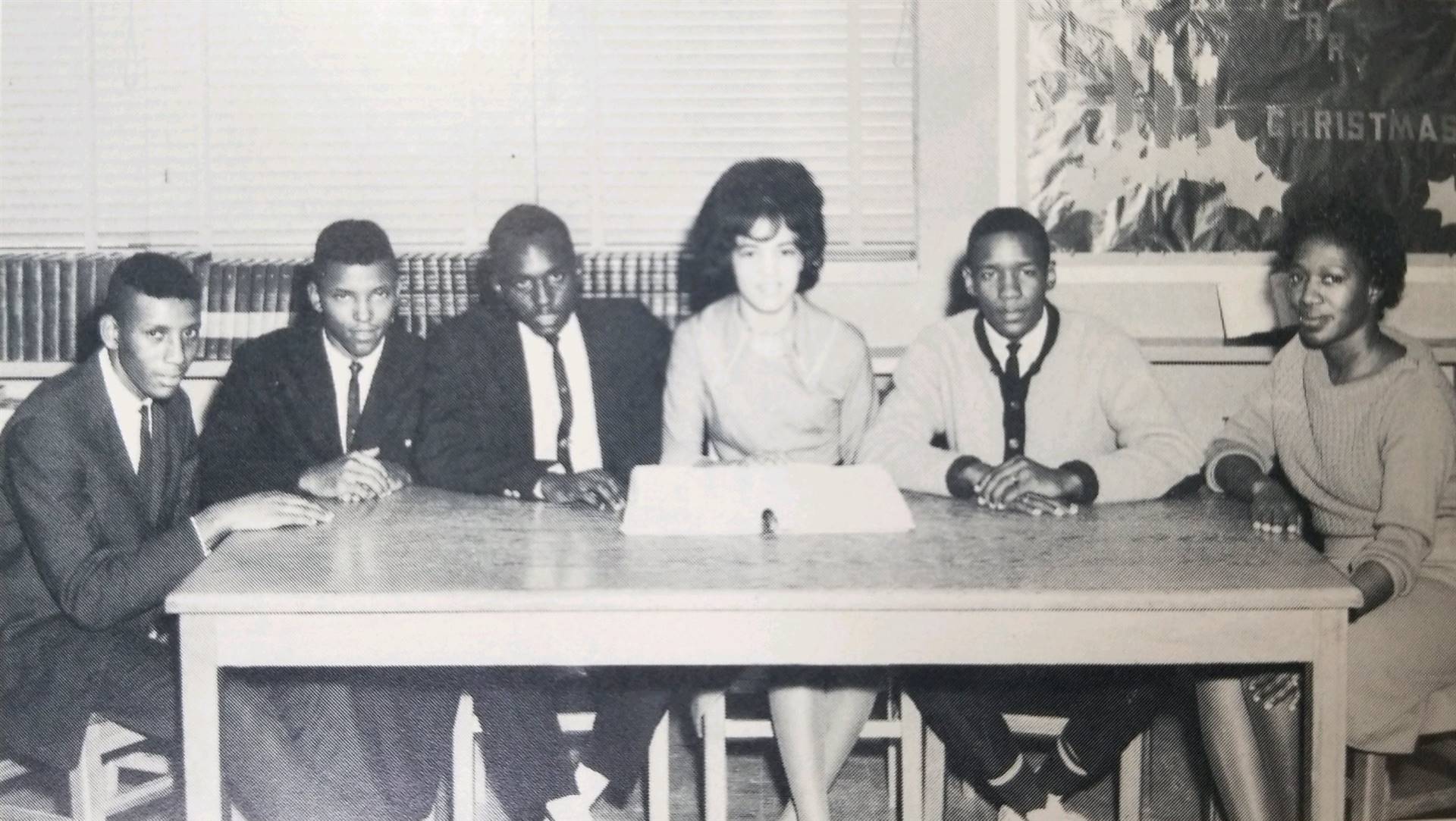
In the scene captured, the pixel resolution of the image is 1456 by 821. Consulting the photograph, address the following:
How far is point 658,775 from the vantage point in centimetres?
201

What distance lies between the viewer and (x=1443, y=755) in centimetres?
239

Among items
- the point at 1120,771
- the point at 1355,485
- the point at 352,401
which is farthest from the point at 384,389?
the point at 1355,485

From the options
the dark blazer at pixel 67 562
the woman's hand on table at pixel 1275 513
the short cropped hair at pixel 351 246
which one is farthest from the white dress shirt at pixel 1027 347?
the dark blazer at pixel 67 562

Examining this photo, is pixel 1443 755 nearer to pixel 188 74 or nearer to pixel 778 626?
pixel 778 626

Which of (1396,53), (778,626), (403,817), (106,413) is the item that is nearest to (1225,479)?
(778,626)

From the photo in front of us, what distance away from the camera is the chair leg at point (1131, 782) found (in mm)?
2006

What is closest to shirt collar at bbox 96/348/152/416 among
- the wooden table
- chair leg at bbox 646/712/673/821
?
the wooden table

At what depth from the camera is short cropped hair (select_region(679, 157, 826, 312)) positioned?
86.5 inches

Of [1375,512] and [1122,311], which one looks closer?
[1375,512]

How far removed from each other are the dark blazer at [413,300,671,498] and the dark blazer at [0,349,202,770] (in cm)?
51

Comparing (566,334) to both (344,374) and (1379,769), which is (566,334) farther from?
(1379,769)

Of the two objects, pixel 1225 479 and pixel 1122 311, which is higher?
pixel 1122 311

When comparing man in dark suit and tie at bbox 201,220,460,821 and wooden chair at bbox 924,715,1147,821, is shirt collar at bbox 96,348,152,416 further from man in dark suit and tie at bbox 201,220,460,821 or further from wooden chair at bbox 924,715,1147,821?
wooden chair at bbox 924,715,1147,821

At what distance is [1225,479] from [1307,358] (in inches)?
12.9
